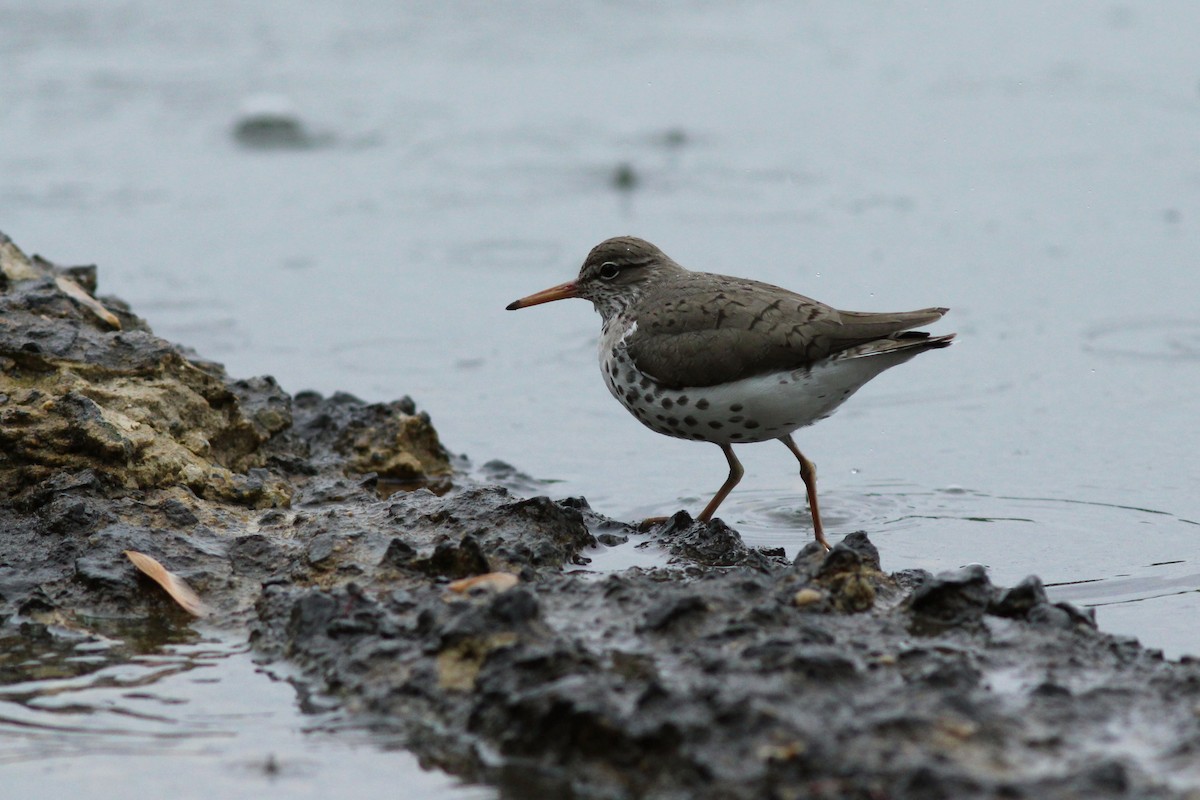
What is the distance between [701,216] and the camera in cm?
1170

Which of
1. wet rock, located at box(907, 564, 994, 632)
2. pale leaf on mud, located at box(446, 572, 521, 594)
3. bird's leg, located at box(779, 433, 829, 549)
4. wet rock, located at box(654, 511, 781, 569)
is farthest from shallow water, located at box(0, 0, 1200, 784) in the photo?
pale leaf on mud, located at box(446, 572, 521, 594)

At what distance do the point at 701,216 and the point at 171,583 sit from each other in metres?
7.31

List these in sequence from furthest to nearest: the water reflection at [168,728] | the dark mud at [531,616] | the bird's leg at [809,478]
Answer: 1. the bird's leg at [809,478]
2. the water reflection at [168,728]
3. the dark mud at [531,616]

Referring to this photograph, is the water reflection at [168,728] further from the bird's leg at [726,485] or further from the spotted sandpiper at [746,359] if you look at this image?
the bird's leg at [726,485]

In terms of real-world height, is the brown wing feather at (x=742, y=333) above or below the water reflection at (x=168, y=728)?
above

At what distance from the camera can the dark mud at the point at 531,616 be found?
12.2 feet

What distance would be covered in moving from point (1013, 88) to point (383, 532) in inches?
428

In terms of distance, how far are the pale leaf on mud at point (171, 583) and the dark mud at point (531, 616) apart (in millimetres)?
52

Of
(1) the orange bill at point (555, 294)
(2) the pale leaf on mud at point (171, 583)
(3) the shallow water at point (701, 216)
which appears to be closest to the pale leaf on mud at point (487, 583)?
(2) the pale leaf on mud at point (171, 583)

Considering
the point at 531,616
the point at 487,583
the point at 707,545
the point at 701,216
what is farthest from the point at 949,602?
the point at 701,216

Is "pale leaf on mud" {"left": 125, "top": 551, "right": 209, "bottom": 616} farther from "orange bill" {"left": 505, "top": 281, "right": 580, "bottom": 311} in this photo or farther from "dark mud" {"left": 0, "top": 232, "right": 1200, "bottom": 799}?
"orange bill" {"left": 505, "top": 281, "right": 580, "bottom": 311}

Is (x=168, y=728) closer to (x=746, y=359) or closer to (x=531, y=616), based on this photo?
(x=531, y=616)

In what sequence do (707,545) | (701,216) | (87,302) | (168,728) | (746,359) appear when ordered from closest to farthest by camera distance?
(168,728), (707,545), (746,359), (87,302), (701,216)

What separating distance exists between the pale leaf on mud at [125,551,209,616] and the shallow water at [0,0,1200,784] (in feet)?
3.11
